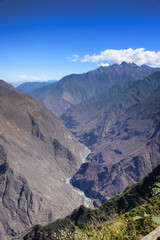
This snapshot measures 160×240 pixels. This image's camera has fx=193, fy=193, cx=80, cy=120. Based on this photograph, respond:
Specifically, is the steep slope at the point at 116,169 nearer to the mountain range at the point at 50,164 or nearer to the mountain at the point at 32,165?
the mountain range at the point at 50,164

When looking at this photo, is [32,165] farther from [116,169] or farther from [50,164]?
[116,169]

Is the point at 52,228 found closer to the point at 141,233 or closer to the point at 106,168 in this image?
the point at 141,233

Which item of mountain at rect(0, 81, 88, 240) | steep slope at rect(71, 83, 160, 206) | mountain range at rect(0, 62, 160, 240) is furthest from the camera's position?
steep slope at rect(71, 83, 160, 206)

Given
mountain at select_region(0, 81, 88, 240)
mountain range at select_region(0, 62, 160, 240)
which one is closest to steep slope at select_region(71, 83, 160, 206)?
mountain range at select_region(0, 62, 160, 240)

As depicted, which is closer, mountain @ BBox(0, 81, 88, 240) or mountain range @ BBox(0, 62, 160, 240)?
mountain @ BBox(0, 81, 88, 240)

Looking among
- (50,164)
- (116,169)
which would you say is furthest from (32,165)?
(116,169)

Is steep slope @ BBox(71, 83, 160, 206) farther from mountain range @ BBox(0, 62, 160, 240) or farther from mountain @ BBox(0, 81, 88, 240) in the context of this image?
mountain @ BBox(0, 81, 88, 240)

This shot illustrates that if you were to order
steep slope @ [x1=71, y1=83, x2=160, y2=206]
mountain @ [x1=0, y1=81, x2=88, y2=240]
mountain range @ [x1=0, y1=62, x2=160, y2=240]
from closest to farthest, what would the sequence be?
mountain @ [x1=0, y1=81, x2=88, y2=240] < mountain range @ [x1=0, y1=62, x2=160, y2=240] < steep slope @ [x1=71, y1=83, x2=160, y2=206]

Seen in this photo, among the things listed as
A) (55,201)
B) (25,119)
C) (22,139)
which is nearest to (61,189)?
(55,201)
